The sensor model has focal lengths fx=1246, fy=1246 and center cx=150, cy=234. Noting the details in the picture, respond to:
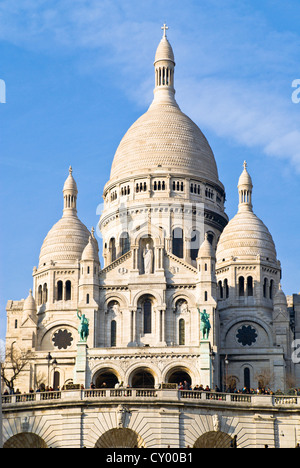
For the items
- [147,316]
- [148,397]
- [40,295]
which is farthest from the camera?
[40,295]

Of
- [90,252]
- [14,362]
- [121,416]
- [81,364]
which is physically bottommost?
[121,416]

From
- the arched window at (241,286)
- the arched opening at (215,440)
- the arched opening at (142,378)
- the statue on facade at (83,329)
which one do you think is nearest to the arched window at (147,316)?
the arched opening at (142,378)

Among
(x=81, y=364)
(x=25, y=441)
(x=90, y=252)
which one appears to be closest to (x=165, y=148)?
(x=90, y=252)

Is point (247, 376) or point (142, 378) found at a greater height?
point (247, 376)

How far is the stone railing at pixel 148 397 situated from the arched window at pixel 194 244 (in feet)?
190

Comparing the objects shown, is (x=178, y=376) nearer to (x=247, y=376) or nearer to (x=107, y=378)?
(x=107, y=378)

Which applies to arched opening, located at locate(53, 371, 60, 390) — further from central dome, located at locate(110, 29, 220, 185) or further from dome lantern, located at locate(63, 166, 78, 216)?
central dome, located at locate(110, 29, 220, 185)

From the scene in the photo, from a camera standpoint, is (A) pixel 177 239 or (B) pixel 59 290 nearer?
(B) pixel 59 290

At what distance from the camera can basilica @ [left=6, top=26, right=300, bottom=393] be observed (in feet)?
345

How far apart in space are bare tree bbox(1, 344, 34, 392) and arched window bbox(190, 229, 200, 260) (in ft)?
72.6

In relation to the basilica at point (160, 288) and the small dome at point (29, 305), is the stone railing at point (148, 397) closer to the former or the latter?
the basilica at point (160, 288)

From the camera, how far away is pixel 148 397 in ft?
224

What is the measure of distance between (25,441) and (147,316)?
152 feet

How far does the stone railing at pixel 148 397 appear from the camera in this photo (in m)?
68.5
